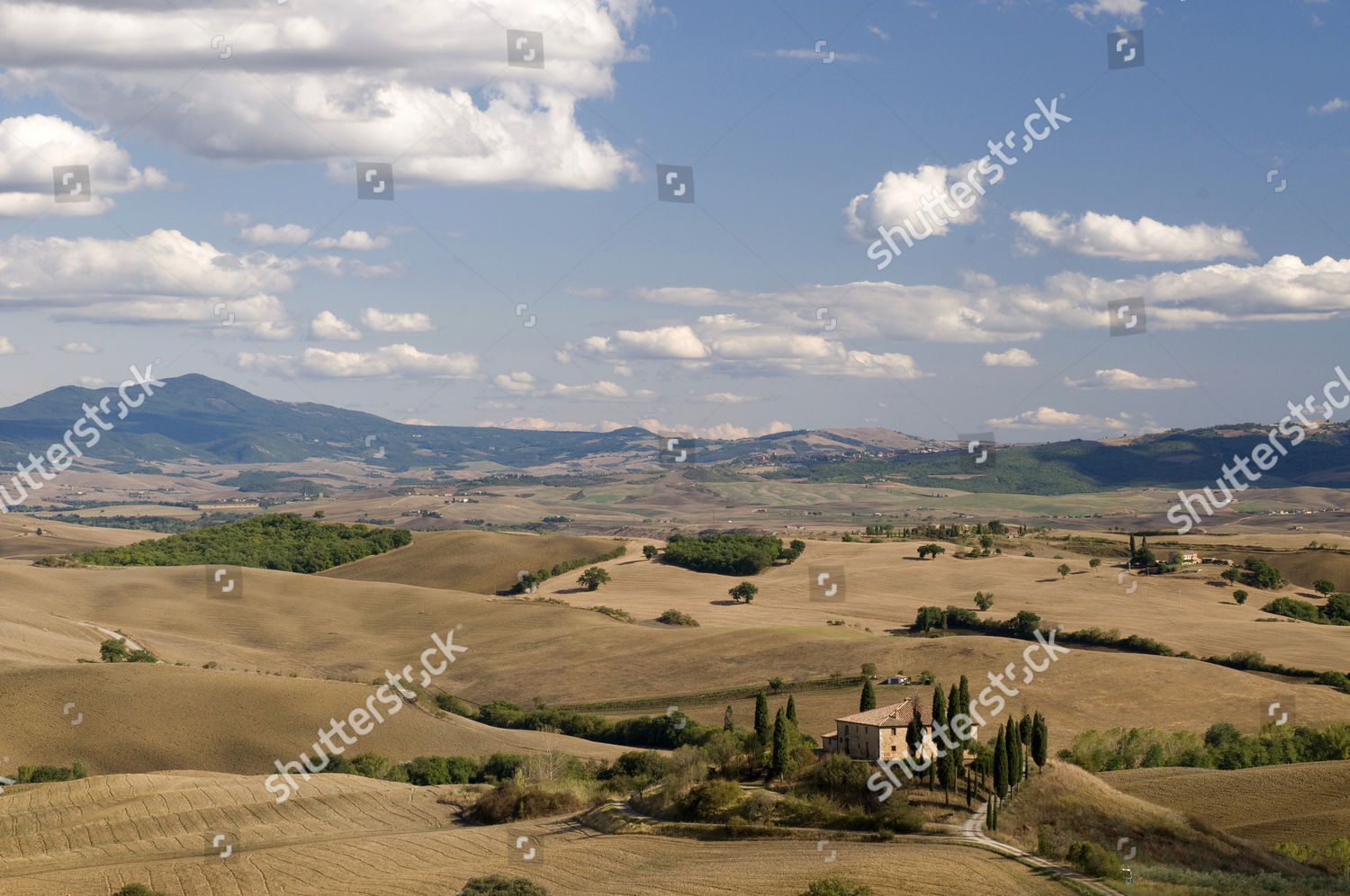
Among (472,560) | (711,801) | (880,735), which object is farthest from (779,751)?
(472,560)

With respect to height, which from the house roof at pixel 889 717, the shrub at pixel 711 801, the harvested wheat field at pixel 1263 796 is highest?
the house roof at pixel 889 717

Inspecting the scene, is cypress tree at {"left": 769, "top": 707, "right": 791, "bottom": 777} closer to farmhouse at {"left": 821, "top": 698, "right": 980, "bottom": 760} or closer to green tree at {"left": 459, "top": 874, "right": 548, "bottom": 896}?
farmhouse at {"left": 821, "top": 698, "right": 980, "bottom": 760}

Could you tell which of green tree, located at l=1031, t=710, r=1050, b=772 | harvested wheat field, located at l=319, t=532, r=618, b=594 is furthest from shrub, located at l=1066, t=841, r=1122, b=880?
harvested wheat field, located at l=319, t=532, r=618, b=594

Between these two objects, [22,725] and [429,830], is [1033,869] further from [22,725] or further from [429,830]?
[22,725]

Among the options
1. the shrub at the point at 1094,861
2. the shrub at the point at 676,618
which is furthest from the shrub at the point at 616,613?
the shrub at the point at 1094,861

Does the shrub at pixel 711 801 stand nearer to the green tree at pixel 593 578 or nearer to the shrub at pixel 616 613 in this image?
the shrub at pixel 616 613

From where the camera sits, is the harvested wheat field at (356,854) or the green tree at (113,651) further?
the green tree at (113,651)
